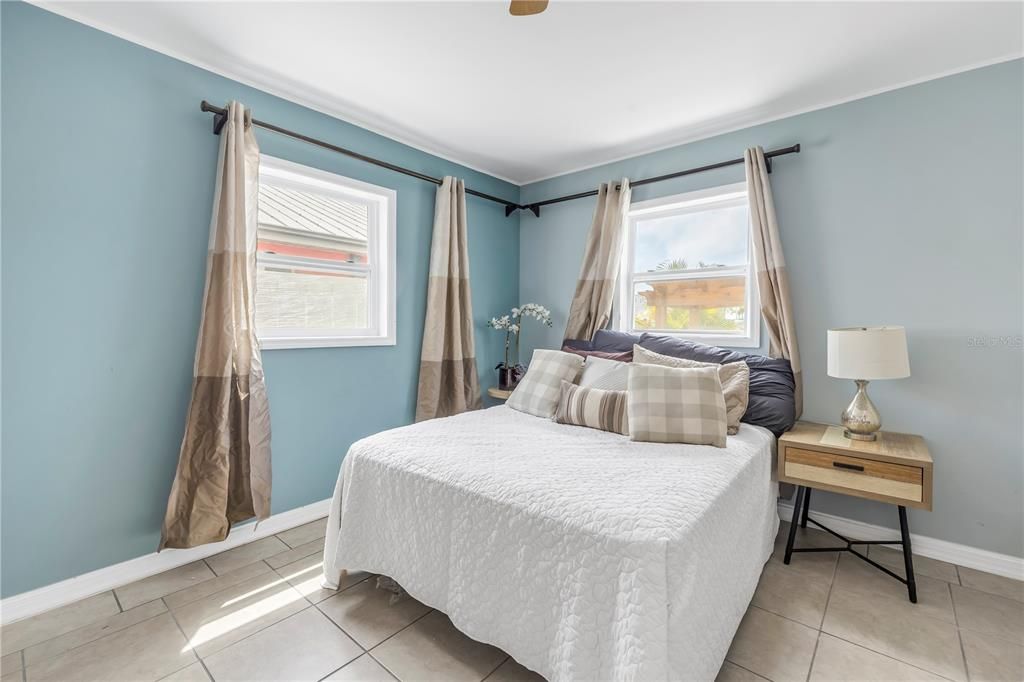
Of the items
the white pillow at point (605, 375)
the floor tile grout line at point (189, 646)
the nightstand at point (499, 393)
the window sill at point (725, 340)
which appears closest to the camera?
the floor tile grout line at point (189, 646)

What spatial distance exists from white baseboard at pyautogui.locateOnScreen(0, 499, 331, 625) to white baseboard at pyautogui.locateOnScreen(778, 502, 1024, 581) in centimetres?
309

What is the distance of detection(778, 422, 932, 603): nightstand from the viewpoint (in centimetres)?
192

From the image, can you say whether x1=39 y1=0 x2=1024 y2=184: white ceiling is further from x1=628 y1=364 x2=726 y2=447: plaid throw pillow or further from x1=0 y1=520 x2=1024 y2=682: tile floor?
x1=0 y1=520 x2=1024 y2=682: tile floor

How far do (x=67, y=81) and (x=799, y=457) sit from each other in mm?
3724

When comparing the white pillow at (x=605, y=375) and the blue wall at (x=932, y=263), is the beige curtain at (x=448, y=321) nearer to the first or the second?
the white pillow at (x=605, y=375)

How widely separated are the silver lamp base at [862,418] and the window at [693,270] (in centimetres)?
72

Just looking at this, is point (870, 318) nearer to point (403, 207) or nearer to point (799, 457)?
point (799, 457)

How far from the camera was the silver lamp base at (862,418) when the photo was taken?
2176mm

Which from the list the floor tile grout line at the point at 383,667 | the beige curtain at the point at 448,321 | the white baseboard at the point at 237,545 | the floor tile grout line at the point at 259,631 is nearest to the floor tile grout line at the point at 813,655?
the white baseboard at the point at 237,545

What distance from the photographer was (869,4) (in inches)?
70.7

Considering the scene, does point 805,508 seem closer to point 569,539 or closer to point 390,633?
point 569,539

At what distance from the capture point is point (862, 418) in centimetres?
219

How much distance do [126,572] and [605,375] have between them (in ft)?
8.35

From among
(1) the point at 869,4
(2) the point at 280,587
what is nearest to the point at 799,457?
(1) the point at 869,4
